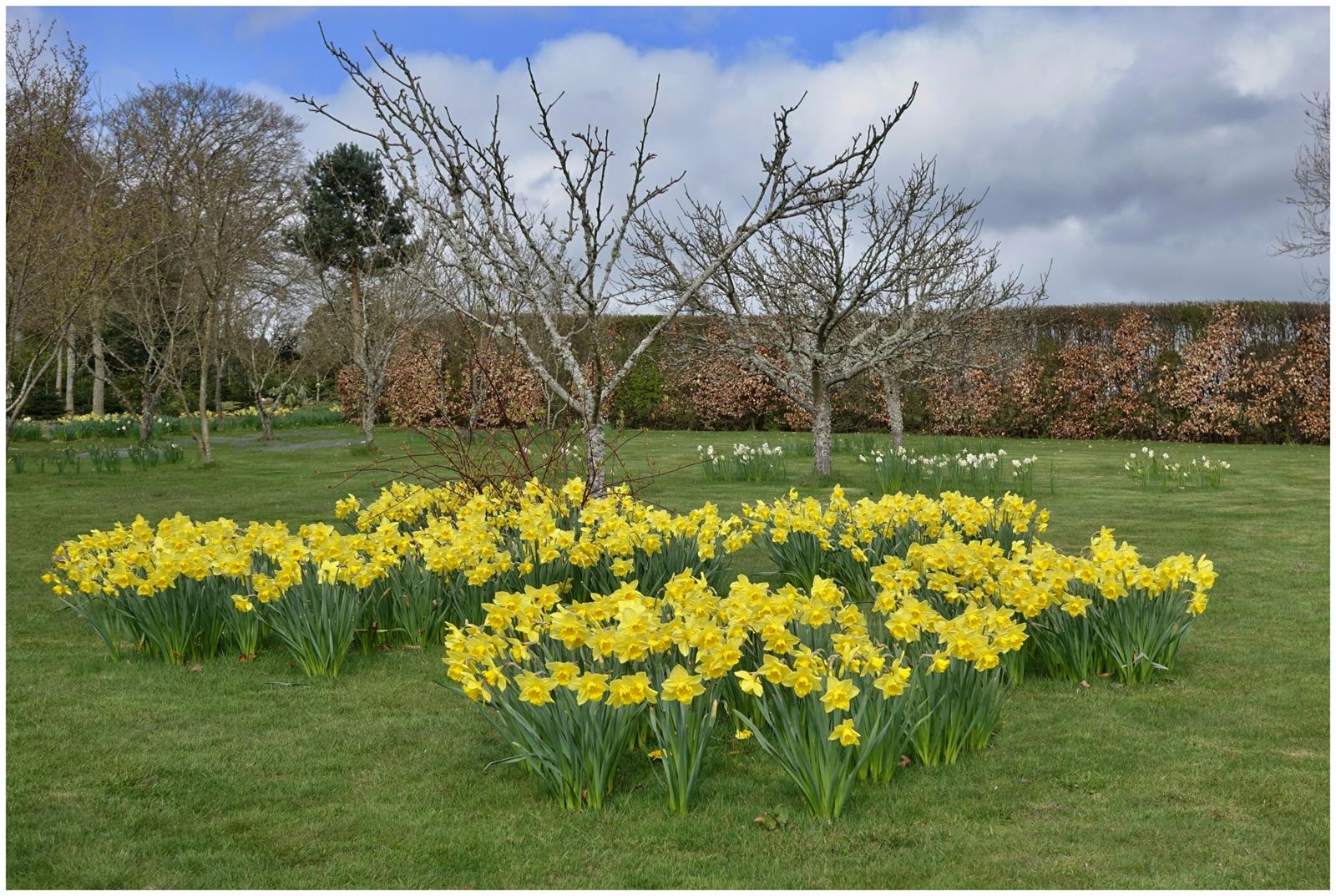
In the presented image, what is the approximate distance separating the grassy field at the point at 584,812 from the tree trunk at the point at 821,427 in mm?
6728

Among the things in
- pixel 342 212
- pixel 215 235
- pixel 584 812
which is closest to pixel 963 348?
pixel 215 235

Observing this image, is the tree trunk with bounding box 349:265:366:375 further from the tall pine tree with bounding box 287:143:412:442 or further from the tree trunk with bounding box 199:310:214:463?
the tall pine tree with bounding box 287:143:412:442

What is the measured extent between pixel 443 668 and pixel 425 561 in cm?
54

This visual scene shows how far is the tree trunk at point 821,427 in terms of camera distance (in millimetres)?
12570

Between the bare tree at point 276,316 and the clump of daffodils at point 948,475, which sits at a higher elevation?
the bare tree at point 276,316

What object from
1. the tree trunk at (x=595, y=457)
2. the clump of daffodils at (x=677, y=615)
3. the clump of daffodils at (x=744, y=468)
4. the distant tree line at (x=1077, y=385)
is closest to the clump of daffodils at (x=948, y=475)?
the clump of daffodils at (x=744, y=468)

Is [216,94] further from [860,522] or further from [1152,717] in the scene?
[1152,717]

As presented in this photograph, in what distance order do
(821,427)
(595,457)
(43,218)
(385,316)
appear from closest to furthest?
(595,457) < (43,218) < (821,427) < (385,316)

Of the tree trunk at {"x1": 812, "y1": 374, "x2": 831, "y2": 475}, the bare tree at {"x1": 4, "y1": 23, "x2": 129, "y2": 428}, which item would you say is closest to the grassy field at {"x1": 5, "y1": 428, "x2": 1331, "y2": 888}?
the bare tree at {"x1": 4, "y1": 23, "x2": 129, "y2": 428}

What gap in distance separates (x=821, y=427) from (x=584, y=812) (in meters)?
9.45

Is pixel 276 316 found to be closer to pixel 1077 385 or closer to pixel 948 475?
pixel 1077 385

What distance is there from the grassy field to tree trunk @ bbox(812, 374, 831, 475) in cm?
673

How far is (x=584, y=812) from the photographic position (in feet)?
11.8

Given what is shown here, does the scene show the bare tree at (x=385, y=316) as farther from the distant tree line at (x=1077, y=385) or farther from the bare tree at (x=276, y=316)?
the bare tree at (x=276, y=316)
